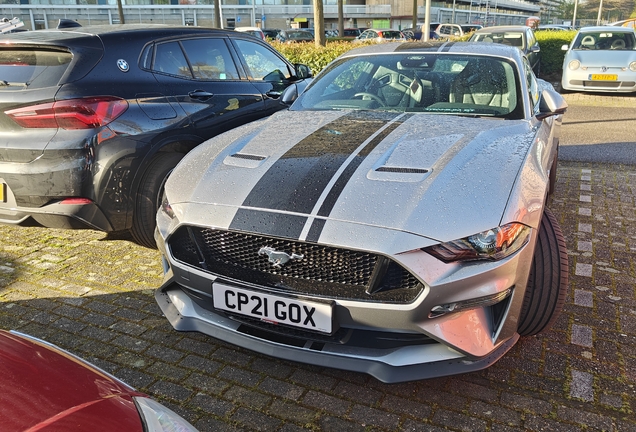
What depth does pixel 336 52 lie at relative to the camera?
41.2 feet

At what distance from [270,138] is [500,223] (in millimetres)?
1497

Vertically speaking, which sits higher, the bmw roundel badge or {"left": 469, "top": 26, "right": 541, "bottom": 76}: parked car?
the bmw roundel badge

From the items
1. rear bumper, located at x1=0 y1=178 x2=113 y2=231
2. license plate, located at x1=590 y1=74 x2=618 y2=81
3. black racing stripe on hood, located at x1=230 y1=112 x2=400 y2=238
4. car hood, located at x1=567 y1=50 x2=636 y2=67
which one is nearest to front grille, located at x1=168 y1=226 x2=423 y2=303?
black racing stripe on hood, located at x1=230 y1=112 x2=400 y2=238

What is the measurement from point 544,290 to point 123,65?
3081mm

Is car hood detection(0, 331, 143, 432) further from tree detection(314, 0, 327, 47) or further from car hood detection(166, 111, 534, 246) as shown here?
tree detection(314, 0, 327, 47)

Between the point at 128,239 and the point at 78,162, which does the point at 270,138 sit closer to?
the point at 78,162

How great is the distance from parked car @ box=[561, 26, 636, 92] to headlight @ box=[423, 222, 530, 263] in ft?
36.6

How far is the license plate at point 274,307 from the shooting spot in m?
2.27

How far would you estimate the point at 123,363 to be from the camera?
2.79 metres

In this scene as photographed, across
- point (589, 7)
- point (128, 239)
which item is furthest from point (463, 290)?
point (589, 7)

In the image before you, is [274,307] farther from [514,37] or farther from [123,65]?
[514,37]

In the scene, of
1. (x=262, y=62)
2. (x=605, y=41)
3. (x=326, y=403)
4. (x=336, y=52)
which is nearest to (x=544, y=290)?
(x=326, y=403)

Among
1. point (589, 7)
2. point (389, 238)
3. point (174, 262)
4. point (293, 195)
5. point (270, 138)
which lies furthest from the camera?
point (589, 7)

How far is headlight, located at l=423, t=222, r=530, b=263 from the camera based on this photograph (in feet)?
7.18
